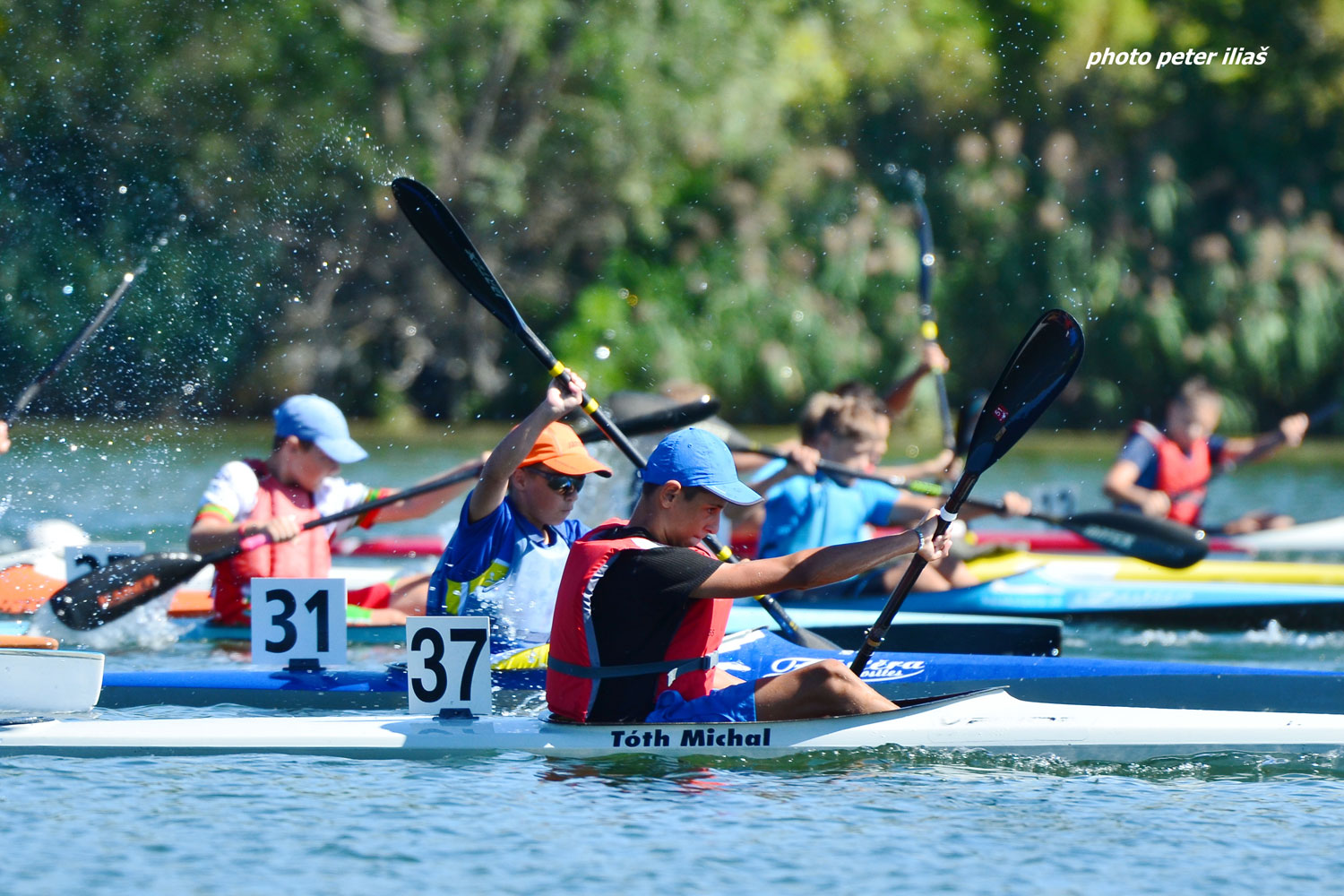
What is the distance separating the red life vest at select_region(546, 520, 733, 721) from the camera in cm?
463

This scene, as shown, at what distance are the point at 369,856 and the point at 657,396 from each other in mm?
4607

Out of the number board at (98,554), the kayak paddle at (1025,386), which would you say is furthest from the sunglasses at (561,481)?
the number board at (98,554)

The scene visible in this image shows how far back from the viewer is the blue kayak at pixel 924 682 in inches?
223

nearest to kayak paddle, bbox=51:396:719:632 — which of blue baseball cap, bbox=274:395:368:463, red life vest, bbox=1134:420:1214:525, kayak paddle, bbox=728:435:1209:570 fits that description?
blue baseball cap, bbox=274:395:368:463

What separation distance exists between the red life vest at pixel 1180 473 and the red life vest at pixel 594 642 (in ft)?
19.8

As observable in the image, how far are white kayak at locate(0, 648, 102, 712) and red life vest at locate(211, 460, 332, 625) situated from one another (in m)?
1.72

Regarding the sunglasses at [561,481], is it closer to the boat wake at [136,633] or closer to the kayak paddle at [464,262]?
the kayak paddle at [464,262]

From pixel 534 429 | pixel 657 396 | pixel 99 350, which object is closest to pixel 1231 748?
pixel 534 429

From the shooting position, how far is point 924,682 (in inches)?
233

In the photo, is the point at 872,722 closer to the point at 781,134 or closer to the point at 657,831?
the point at 657,831

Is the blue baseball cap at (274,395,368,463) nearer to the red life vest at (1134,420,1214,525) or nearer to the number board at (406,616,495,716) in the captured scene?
the number board at (406,616,495,716)

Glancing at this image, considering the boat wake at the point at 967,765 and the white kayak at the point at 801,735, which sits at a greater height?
the white kayak at the point at 801,735

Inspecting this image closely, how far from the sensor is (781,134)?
2317 cm

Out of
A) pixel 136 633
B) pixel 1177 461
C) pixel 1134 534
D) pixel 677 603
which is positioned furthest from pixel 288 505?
pixel 1177 461
